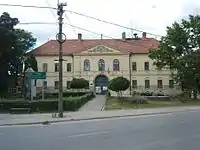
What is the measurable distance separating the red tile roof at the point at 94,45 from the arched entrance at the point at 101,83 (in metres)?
6.99

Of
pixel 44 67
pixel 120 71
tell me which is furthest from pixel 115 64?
pixel 44 67

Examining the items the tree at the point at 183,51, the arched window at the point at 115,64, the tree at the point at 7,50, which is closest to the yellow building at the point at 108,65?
the arched window at the point at 115,64

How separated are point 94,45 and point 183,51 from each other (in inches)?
1348

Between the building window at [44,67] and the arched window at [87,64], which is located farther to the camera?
the building window at [44,67]

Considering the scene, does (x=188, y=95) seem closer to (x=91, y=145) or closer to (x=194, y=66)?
(x=194, y=66)

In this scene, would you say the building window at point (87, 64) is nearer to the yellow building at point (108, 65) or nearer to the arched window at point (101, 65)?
the yellow building at point (108, 65)

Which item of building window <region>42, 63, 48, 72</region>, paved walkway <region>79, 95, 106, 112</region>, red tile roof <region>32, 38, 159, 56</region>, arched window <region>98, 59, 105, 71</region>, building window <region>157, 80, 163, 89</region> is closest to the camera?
paved walkway <region>79, 95, 106, 112</region>

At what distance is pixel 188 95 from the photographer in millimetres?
68000

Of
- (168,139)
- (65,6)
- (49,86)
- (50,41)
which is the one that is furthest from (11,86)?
(168,139)

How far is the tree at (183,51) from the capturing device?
63.7 m

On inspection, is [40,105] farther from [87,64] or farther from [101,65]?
[101,65]

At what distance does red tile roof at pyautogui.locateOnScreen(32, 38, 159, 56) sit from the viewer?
9724 cm

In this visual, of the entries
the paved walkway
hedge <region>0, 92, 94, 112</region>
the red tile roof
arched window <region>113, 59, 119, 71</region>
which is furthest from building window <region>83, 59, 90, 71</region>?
hedge <region>0, 92, 94, 112</region>

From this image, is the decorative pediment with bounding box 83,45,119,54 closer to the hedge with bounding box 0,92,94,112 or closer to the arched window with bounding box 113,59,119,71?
the arched window with bounding box 113,59,119,71
